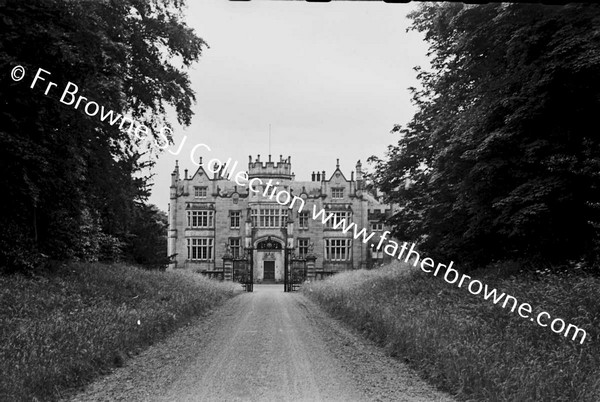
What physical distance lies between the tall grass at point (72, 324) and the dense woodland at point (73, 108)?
1419 mm

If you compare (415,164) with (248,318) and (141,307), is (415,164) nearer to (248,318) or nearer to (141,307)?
(248,318)

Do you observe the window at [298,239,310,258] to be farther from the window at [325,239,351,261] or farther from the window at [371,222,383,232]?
the window at [371,222,383,232]

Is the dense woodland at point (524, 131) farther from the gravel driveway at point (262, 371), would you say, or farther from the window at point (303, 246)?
the window at point (303, 246)

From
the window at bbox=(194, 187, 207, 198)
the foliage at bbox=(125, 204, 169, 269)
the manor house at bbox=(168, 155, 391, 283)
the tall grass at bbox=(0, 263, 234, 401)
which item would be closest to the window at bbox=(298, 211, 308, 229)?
the manor house at bbox=(168, 155, 391, 283)

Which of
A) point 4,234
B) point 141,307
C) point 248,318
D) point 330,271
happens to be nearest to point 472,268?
point 248,318

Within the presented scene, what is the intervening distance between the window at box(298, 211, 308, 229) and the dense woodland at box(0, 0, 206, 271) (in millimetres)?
43110

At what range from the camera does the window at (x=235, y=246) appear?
62941 mm

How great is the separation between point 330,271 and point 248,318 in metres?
44.6

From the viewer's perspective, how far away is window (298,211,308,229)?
64188mm

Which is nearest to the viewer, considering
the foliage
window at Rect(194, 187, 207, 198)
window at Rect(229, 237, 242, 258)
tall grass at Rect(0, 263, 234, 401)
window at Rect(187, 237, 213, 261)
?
tall grass at Rect(0, 263, 234, 401)

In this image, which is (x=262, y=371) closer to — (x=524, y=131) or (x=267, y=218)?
(x=524, y=131)

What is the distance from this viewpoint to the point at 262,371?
9180 mm

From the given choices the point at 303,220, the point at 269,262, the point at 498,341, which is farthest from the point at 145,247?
the point at 303,220

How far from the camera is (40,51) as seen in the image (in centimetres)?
1445
